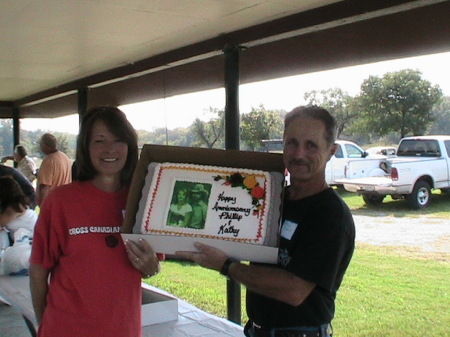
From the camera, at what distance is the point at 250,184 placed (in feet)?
4.90

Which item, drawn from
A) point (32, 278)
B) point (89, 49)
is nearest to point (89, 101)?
point (89, 49)

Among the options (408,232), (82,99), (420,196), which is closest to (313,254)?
(82,99)

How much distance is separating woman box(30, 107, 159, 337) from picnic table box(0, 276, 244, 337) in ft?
3.09

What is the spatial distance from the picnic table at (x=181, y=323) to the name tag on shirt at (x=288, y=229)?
1233mm

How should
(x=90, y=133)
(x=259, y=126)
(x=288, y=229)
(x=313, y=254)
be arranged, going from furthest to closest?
(x=259, y=126) < (x=90, y=133) < (x=288, y=229) < (x=313, y=254)

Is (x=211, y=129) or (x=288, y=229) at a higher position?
(x=211, y=129)

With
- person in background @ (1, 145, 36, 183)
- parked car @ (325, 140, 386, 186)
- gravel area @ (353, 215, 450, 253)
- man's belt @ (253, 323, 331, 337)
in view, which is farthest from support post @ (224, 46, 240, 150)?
parked car @ (325, 140, 386, 186)

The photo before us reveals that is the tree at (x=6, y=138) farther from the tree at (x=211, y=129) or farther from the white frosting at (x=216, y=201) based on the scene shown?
the white frosting at (x=216, y=201)

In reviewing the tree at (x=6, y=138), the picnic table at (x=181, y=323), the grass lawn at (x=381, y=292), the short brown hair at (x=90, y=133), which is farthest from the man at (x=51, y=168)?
the short brown hair at (x=90, y=133)

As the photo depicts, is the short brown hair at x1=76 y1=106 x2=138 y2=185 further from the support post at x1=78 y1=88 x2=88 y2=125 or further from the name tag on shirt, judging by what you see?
the support post at x1=78 y1=88 x2=88 y2=125

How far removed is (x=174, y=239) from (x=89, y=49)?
2677mm

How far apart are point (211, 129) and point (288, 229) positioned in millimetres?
2735

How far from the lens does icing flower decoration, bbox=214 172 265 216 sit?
1465 millimetres

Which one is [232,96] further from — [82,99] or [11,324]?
[82,99]
